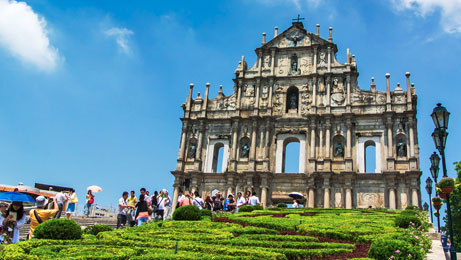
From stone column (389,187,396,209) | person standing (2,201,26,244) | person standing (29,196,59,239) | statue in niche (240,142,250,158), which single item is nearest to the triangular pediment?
statue in niche (240,142,250,158)

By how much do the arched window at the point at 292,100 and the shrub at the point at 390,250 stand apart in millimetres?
27589

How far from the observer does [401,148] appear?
1254 inches

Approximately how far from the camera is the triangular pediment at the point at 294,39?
37406 mm

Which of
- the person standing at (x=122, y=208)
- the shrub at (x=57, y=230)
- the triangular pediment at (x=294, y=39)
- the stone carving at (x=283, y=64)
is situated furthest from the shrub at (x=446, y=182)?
the triangular pediment at (x=294, y=39)

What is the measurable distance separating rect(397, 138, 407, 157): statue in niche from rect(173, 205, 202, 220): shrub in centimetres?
2057

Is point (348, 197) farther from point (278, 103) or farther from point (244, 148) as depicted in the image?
point (278, 103)

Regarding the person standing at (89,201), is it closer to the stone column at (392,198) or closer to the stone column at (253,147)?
the stone column at (253,147)

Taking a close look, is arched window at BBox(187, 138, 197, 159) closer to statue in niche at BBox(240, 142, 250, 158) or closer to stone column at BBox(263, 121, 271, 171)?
statue in niche at BBox(240, 142, 250, 158)

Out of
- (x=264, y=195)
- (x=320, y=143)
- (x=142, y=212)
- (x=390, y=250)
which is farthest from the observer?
(x=320, y=143)

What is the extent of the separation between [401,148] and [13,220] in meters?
27.6

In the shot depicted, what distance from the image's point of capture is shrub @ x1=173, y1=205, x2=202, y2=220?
637 inches

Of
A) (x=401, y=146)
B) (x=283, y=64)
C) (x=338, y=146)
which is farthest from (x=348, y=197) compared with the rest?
(x=283, y=64)

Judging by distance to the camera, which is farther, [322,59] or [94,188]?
[322,59]

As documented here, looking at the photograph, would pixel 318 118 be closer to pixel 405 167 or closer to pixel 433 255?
pixel 405 167
